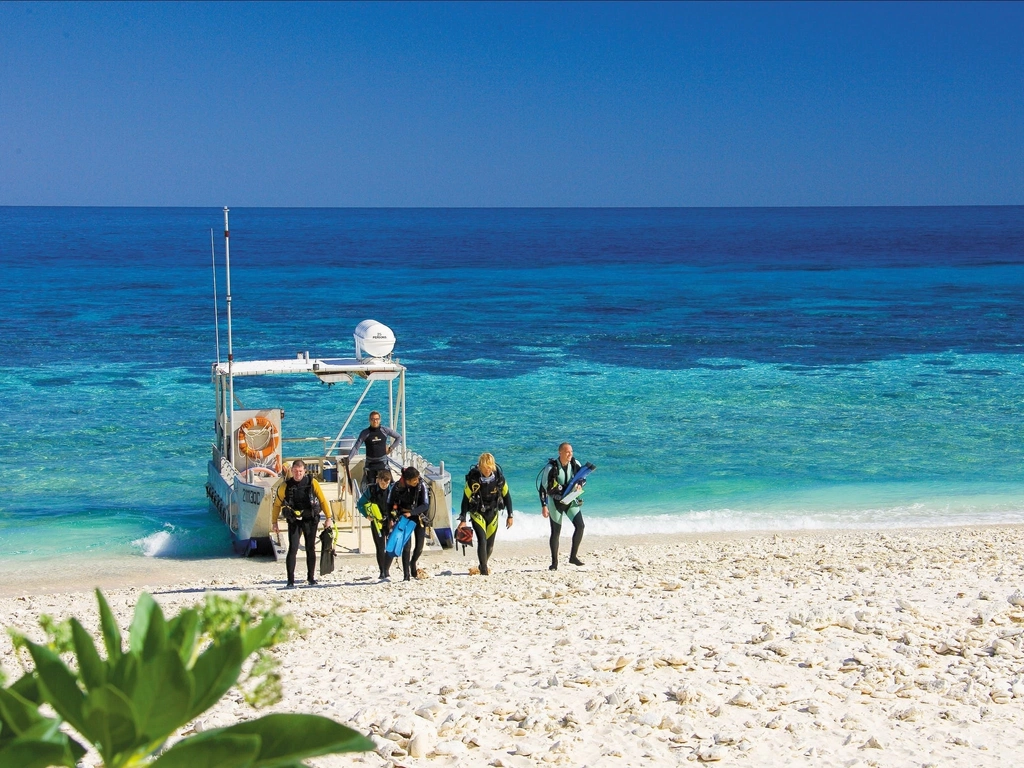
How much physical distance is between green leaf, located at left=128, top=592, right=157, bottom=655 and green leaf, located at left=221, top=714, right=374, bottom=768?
327mm

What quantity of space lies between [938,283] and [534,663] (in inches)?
2555

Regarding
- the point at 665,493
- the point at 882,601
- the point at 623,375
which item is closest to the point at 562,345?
the point at 623,375

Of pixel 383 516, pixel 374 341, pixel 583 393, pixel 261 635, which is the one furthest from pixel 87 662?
pixel 583 393

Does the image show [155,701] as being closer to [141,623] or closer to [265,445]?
[141,623]

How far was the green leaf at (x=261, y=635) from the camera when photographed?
3111mm

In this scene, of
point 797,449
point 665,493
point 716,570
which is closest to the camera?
point 716,570

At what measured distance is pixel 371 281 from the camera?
221ft

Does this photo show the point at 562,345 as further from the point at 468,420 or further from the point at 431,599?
the point at 431,599

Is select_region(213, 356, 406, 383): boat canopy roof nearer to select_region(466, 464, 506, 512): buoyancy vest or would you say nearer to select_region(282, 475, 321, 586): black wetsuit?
select_region(282, 475, 321, 586): black wetsuit

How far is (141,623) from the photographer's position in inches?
126

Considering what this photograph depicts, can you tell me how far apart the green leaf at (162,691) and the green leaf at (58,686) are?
0.18m

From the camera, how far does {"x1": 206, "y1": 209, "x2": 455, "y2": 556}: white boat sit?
47.9 feet

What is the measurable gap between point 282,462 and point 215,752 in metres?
13.6

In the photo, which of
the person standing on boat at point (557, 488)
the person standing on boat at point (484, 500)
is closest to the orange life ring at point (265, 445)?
the person standing on boat at point (484, 500)
